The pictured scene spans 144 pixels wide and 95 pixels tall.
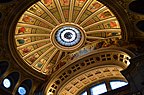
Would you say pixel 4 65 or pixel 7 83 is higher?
pixel 4 65

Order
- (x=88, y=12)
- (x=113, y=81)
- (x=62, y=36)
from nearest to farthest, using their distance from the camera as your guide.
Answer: (x=113, y=81) → (x=88, y=12) → (x=62, y=36)

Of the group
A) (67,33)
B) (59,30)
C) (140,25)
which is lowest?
(140,25)

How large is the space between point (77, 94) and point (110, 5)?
7332 millimetres

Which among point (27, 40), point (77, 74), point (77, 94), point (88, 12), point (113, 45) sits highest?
point (88, 12)

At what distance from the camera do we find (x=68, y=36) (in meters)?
25.9

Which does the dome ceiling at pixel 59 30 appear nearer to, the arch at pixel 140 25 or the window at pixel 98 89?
the window at pixel 98 89

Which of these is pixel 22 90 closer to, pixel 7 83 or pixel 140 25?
pixel 7 83

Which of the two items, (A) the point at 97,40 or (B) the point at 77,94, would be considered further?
(A) the point at 97,40

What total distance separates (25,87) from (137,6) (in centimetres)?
986

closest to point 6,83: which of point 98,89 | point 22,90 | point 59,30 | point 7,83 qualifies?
point 7,83

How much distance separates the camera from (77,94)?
22.6m

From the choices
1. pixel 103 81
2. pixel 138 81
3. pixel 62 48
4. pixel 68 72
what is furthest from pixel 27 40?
pixel 138 81

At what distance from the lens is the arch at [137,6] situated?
1785cm

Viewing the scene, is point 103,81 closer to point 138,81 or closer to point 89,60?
point 89,60
